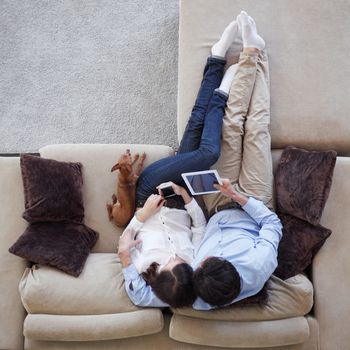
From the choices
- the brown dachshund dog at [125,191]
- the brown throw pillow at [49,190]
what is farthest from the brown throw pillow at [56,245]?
the brown dachshund dog at [125,191]

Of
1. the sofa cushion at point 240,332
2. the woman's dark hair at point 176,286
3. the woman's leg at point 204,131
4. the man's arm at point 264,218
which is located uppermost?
the woman's leg at point 204,131

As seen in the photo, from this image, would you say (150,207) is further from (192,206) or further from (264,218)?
(264,218)

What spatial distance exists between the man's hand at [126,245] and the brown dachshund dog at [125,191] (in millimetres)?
93

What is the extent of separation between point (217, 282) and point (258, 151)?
0.67 metres

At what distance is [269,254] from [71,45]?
173cm

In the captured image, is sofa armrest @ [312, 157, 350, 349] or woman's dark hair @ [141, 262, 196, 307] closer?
woman's dark hair @ [141, 262, 196, 307]

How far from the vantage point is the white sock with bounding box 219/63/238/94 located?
74.0 inches

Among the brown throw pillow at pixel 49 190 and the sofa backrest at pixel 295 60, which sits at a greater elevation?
the sofa backrest at pixel 295 60

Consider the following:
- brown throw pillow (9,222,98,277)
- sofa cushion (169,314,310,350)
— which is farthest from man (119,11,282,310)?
brown throw pillow (9,222,98,277)

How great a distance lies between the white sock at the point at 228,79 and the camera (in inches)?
74.0

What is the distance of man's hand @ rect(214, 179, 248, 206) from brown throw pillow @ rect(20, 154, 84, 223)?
0.66 metres

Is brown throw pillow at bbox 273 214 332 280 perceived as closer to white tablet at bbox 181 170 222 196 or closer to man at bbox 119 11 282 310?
man at bbox 119 11 282 310

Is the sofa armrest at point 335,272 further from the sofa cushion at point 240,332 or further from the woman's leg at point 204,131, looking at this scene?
the woman's leg at point 204,131

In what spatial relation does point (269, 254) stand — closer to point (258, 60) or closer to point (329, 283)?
point (329, 283)
